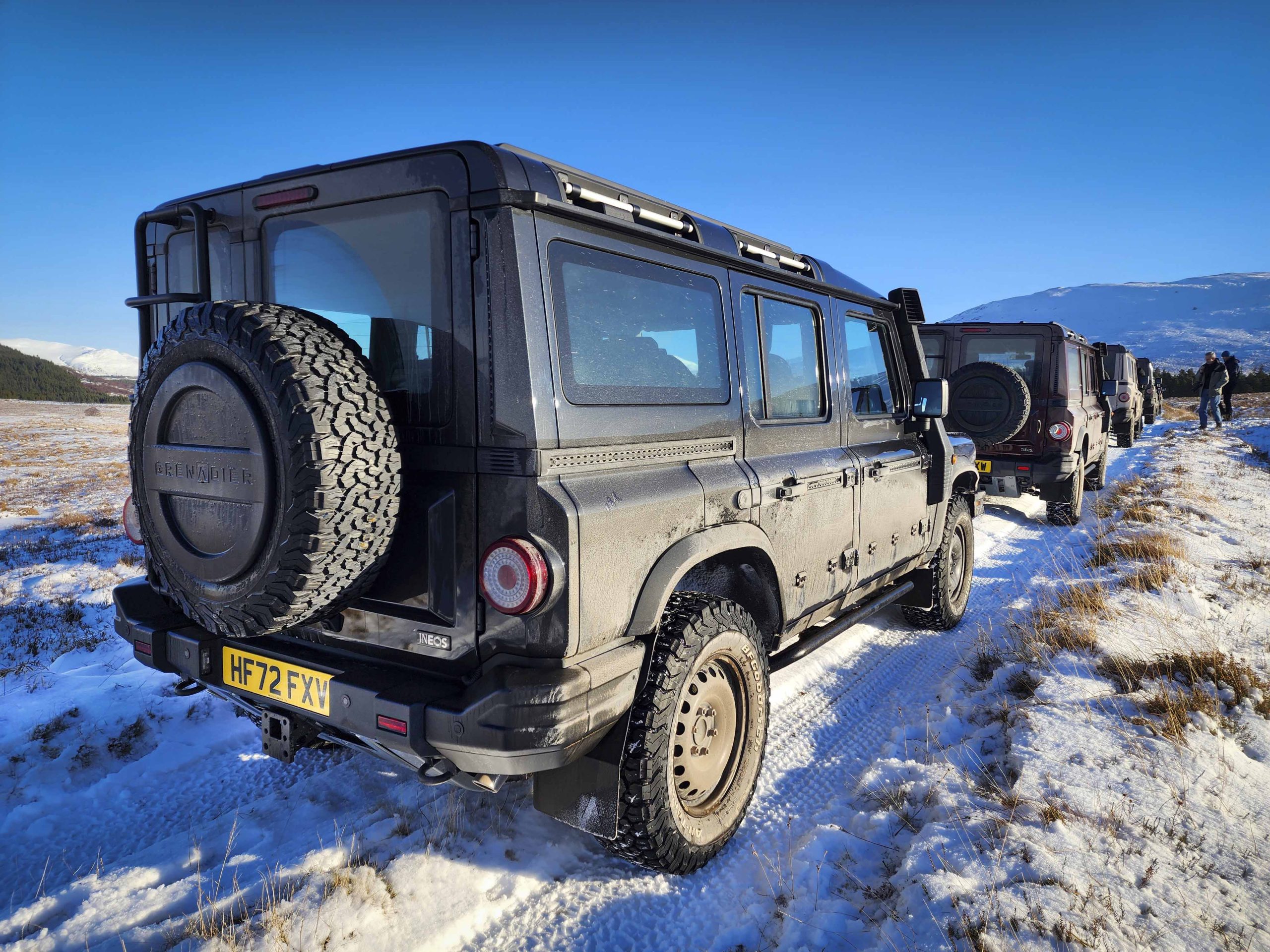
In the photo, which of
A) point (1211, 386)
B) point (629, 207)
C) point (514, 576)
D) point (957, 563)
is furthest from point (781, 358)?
point (1211, 386)

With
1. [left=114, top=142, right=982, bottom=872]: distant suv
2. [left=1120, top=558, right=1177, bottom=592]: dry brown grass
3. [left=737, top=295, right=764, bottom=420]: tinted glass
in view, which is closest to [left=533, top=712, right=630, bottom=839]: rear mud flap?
[left=114, top=142, right=982, bottom=872]: distant suv

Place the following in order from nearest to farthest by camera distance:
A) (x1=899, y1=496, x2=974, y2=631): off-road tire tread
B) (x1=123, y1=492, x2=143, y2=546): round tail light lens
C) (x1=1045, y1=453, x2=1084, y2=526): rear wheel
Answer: (x1=123, y1=492, x2=143, y2=546): round tail light lens → (x1=899, y1=496, x2=974, y2=631): off-road tire tread → (x1=1045, y1=453, x2=1084, y2=526): rear wheel

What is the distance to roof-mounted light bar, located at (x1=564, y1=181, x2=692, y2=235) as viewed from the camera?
2189 millimetres

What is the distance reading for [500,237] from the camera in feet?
6.64

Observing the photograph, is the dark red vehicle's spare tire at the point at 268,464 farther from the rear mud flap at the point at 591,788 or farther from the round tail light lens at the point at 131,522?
the rear mud flap at the point at 591,788

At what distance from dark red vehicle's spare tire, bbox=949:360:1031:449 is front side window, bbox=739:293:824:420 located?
4387mm

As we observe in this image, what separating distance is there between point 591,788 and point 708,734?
56 cm

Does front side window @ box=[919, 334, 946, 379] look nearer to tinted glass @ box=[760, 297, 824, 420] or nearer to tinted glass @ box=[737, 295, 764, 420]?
tinted glass @ box=[760, 297, 824, 420]

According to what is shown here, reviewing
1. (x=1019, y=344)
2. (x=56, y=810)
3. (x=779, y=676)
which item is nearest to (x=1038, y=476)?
(x=1019, y=344)

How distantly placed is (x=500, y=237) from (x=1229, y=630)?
15.6 feet

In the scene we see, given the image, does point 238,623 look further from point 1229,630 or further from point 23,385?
point 23,385

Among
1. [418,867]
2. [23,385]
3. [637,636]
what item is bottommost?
[418,867]

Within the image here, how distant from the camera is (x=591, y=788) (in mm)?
2275

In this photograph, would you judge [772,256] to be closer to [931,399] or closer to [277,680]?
[931,399]
